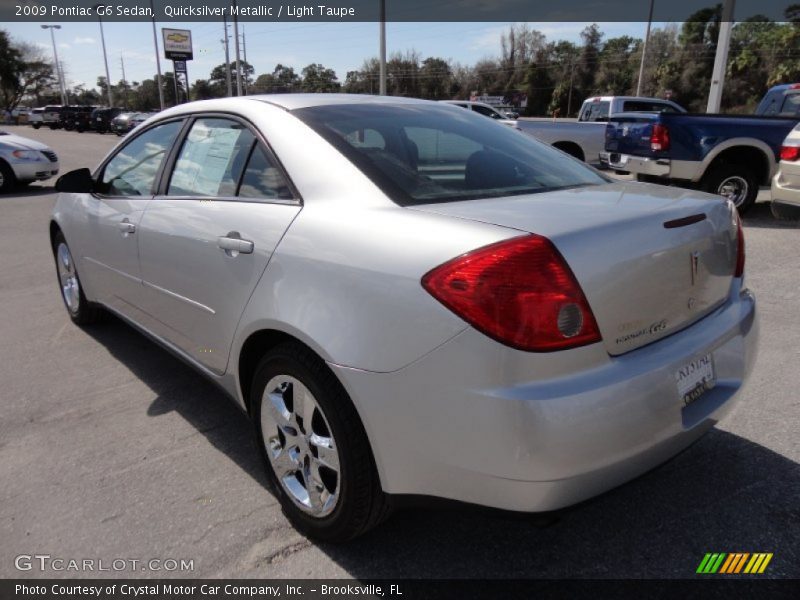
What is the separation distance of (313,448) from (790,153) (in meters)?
7.22

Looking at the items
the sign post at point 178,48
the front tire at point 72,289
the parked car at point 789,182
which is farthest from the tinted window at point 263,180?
the sign post at point 178,48

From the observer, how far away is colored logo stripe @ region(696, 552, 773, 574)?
83.4 inches

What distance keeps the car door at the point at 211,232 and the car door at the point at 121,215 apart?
194 millimetres

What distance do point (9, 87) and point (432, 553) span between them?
94.1 meters

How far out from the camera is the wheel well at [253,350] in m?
2.28

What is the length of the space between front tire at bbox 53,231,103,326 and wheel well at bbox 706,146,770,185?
26.6ft

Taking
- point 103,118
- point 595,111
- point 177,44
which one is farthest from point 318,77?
point 595,111

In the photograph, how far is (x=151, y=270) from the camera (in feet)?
10.2

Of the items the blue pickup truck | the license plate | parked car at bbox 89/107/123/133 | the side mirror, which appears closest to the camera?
the license plate

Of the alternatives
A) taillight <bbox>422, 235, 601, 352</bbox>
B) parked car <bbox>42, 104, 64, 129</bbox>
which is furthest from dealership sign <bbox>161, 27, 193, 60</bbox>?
taillight <bbox>422, 235, 601, 352</bbox>

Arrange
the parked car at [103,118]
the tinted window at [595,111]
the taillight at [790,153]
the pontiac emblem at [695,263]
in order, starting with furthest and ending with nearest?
the parked car at [103,118]
the tinted window at [595,111]
the taillight at [790,153]
the pontiac emblem at [695,263]

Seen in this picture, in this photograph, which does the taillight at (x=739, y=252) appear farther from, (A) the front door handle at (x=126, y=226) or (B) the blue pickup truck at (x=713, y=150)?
(B) the blue pickup truck at (x=713, y=150)

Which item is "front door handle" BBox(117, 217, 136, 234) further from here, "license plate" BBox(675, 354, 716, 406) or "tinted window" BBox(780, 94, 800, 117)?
"tinted window" BBox(780, 94, 800, 117)

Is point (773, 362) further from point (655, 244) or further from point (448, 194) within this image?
point (448, 194)
